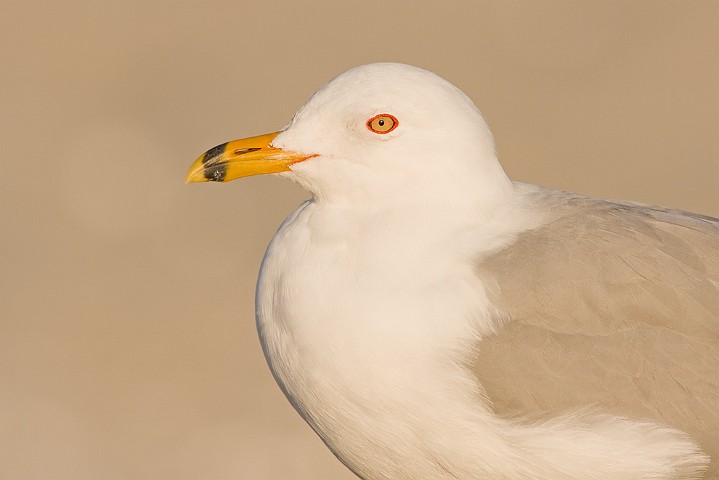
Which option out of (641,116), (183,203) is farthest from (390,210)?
(641,116)

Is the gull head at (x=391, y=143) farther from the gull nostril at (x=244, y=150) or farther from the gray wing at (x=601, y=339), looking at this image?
the gray wing at (x=601, y=339)

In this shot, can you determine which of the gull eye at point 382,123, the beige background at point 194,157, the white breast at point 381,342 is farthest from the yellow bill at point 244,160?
the beige background at point 194,157

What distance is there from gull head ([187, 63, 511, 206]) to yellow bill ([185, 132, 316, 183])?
0.9 inches

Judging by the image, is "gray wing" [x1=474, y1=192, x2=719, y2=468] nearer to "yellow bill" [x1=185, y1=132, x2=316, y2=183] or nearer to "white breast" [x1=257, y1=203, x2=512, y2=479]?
"white breast" [x1=257, y1=203, x2=512, y2=479]

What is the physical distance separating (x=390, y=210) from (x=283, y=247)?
43 centimetres

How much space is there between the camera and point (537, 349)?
4898 millimetres

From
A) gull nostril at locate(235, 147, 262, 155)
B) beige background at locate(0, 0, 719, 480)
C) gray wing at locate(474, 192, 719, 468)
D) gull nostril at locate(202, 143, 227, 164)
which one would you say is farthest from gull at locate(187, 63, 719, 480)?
beige background at locate(0, 0, 719, 480)

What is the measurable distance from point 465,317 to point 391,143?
73cm

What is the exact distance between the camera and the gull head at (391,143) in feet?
16.8

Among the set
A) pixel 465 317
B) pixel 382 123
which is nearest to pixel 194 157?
pixel 382 123

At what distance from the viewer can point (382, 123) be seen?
5129 millimetres

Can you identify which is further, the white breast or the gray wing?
the gray wing

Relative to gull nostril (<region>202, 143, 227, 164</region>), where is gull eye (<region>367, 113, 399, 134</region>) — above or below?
above

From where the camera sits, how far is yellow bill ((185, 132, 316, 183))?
5.25 m
